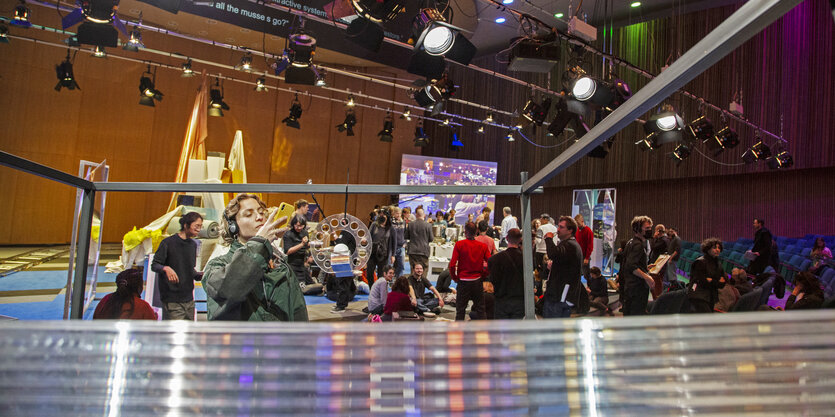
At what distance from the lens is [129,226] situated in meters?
11.4

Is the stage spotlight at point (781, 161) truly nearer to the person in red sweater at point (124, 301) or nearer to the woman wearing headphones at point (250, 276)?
the woman wearing headphones at point (250, 276)

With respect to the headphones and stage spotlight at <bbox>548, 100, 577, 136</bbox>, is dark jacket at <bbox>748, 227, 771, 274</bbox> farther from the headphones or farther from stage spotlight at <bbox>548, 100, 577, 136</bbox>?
the headphones

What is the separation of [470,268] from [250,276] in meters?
3.25

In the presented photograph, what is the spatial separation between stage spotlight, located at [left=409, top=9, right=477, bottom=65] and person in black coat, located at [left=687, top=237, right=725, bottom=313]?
2924 millimetres

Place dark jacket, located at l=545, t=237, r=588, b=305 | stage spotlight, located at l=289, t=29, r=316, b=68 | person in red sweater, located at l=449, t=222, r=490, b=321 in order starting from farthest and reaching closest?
stage spotlight, located at l=289, t=29, r=316, b=68, person in red sweater, located at l=449, t=222, r=490, b=321, dark jacket, located at l=545, t=237, r=588, b=305

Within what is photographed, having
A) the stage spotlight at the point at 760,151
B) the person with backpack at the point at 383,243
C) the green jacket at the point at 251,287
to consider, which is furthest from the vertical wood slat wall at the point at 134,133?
the green jacket at the point at 251,287

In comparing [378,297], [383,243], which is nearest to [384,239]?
[383,243]

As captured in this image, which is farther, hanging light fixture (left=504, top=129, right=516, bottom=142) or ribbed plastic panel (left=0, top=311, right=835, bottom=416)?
hanging light fixture (left=504, top=129, right=516, bottom=142)

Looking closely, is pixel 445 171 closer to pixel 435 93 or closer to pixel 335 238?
pixel 435 93

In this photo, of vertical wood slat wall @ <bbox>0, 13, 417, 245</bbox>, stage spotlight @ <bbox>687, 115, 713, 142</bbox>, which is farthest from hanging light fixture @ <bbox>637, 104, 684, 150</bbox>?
vertical wood slat wall @ <bbox>0, 13, 417, 245</bbox>

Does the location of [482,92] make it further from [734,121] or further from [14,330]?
[14,330]

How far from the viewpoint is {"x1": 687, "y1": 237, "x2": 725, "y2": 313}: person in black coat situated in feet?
13.5

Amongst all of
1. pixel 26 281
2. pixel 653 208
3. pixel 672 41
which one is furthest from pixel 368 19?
pixel 653 208

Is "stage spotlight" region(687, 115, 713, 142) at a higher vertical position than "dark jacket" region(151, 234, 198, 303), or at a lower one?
higher
